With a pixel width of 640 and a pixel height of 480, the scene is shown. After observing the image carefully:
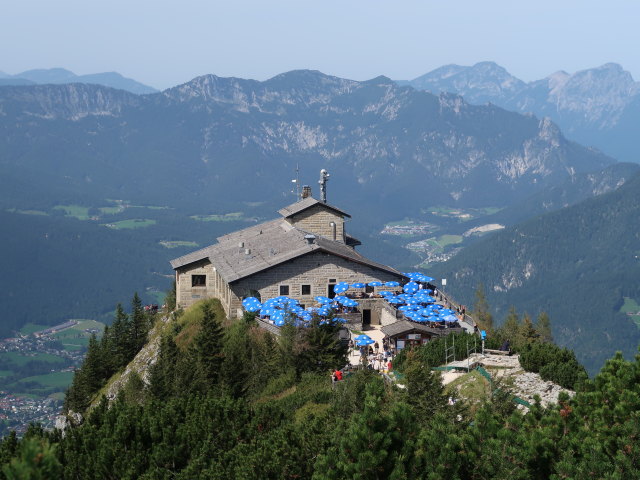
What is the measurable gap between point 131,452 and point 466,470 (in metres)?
10.3

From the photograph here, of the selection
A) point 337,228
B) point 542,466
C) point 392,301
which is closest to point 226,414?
point 542,466

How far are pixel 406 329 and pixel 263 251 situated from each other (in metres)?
18.6

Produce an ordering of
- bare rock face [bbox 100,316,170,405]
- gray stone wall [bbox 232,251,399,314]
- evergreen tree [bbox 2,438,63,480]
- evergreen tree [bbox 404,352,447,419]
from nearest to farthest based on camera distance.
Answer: evergreen tree [bbox 2,438,63,480] → evergreen tree [bbox 404,352,447,419] → bare rock face [bbox 100,316,170,405] → gray stone wall [bbox 232,251,399,314]

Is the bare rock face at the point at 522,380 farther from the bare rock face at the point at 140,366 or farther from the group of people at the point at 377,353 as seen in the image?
the bare rock face at the point at 140,366


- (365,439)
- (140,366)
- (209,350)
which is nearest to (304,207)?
(140,366)

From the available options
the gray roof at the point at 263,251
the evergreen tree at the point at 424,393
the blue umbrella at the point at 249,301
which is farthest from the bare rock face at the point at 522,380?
the gray roof at the point at 263,251

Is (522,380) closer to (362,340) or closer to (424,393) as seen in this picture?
(424,393)

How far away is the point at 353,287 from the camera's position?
65.4 m

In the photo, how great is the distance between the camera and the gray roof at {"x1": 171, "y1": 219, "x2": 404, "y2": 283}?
6488 cm

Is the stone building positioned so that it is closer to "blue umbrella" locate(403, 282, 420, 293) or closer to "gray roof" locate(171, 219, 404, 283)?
"gray roof" locate(171, 219, 404, 283)

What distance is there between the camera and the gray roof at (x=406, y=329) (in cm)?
5516

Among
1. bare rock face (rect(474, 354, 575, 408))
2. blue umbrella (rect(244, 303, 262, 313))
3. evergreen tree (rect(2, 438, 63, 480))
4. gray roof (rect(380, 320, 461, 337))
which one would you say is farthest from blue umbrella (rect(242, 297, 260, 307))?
evergreen tree (rect(2, 438, 63, 480))

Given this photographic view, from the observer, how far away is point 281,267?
6481cm

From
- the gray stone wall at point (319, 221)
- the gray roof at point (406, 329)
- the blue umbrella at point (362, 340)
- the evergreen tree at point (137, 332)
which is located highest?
the gray stone wall at point (319, 221)
